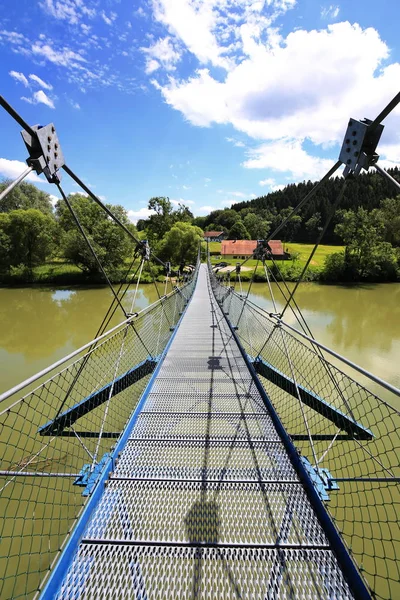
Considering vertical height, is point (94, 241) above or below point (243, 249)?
below

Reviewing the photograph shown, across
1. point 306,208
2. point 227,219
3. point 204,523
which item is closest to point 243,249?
point 306,208

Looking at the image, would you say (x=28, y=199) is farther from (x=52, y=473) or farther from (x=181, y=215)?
(x=52, y=473)

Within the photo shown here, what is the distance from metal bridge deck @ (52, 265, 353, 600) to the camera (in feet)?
3.08

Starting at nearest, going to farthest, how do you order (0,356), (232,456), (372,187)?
(232,456)
(0,356)
(372,187)

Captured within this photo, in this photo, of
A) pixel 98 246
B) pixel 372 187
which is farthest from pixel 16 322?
pixel 372 187

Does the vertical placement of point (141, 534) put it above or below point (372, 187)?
below

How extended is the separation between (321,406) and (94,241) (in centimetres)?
1714

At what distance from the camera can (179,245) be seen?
21922 millimetres

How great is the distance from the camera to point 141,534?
111 cm

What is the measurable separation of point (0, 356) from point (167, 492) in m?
7.35

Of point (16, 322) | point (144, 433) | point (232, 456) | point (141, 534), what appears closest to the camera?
point (141, 534)

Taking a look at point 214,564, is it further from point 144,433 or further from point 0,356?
point 0,356

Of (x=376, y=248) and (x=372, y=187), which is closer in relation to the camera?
(x=376, y=248)

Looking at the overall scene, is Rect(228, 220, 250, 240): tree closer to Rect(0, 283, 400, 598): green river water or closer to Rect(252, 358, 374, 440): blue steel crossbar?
Rect(0, 283, 400, 598): green river water
